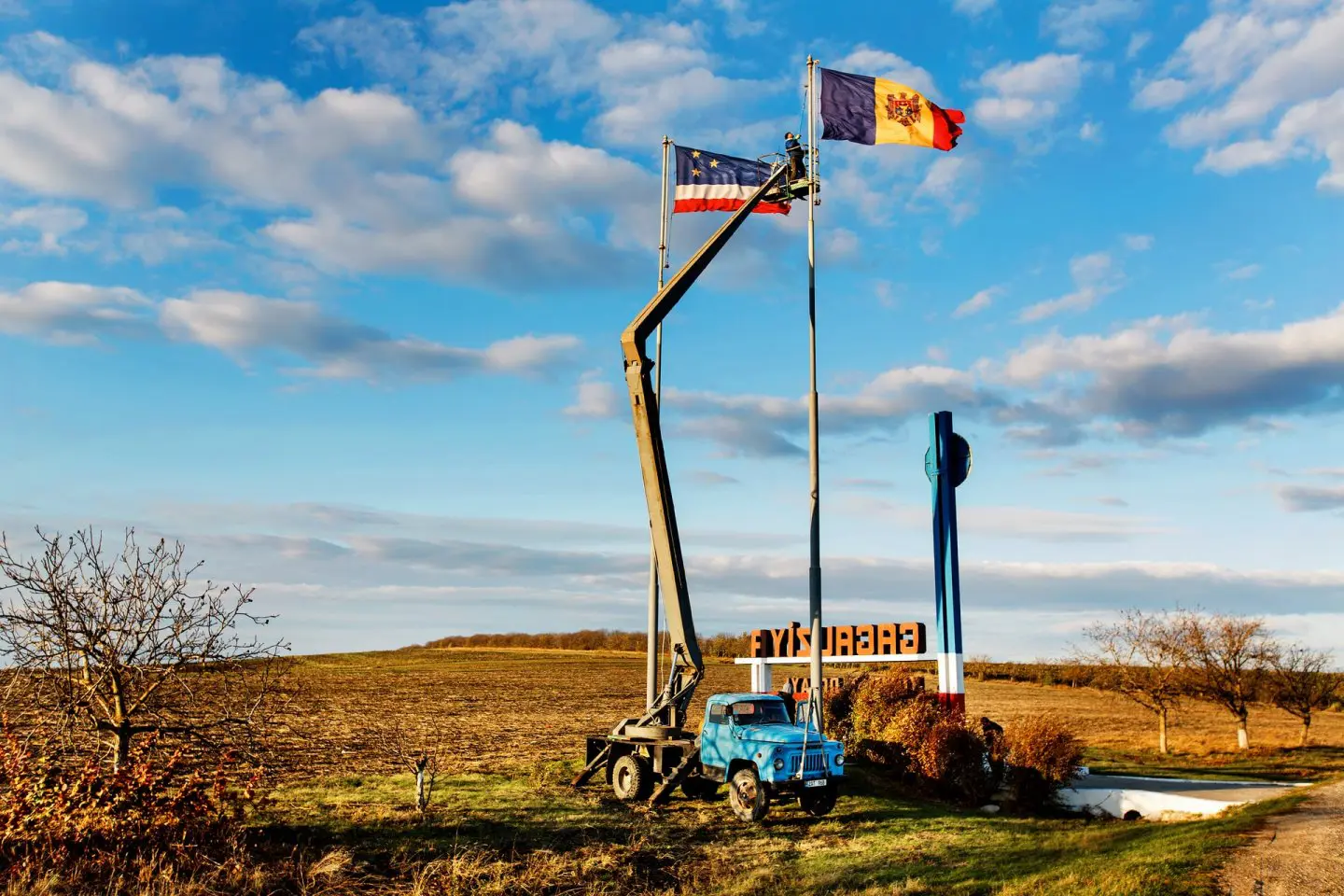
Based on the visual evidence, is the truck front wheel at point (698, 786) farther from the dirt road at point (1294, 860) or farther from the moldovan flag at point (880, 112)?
the moldovan flag at point (880, 112)

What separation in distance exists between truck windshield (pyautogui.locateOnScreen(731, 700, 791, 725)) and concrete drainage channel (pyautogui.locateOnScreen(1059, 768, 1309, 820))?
9336 millimetres

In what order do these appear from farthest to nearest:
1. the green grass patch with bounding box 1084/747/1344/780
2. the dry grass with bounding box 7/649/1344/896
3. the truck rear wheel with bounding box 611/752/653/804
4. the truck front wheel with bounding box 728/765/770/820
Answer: the green grass patch with bounding box 1084/747/1344/780
the truck rear wheel with bounding box 611/752/653/804
the truck front wheel with bounding box 728/765/770/820
the dry grass with bounding box 7/649/1344/896

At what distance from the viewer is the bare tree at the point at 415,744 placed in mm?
24188

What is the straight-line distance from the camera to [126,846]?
14.3 m

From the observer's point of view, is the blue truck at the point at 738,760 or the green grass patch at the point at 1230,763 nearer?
the blue truck at the point at 738,760

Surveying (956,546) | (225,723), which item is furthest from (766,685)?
(225,723)

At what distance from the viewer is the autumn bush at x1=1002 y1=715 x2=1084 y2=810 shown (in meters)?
24.4

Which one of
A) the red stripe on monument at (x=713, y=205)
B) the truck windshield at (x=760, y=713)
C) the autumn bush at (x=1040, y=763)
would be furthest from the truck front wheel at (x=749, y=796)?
the red stripe on monument at (x=713, y=205)

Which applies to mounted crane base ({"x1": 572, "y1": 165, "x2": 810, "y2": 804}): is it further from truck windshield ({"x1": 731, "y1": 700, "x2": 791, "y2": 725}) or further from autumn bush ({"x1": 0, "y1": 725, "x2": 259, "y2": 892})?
autumn bush ({"x1": 0, "y1": 725, "x2": 259, "y2": 892})

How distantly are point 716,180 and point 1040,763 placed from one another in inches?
708

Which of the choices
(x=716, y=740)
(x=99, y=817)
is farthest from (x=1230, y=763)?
(x=99, y=817)

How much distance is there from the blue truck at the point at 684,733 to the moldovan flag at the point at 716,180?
4.56 metres

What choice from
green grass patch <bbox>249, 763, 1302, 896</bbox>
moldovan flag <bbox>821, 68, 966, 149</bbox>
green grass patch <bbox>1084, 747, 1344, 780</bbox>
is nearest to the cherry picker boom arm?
green grass patch <bbox>249, 763, 1302, 896</bbox>

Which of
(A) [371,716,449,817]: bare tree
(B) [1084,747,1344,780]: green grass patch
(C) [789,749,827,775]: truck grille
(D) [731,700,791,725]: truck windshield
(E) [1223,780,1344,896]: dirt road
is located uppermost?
(D) [731,700,791,725]: truck windshield
